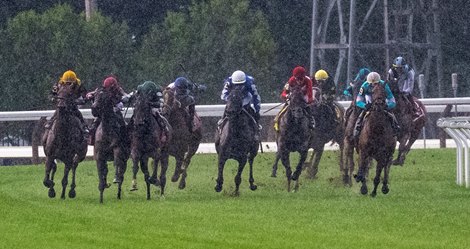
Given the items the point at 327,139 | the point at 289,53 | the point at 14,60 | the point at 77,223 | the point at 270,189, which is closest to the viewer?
the point at 77,223

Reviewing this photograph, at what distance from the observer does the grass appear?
1378 cm

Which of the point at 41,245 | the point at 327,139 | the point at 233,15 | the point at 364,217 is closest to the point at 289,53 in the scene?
the point at 233,15

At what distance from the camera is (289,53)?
41812 millimetres

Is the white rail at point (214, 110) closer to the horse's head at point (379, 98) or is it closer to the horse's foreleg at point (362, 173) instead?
the horse's foreleg at point (362, 173)

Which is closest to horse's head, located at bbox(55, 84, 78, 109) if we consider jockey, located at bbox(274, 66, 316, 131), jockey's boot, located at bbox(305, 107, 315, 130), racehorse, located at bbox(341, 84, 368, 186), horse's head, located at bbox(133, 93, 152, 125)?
horse's head, located at bbox(133, 93, 152, 125)

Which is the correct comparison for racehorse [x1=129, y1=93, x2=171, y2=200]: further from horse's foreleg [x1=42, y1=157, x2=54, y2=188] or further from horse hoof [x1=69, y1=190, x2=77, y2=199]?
horse's foreleg [x1=42, y1=157, x2=54, y2=188]

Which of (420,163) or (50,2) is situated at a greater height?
(50,2)

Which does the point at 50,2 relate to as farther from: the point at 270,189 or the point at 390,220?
the point at 390,220

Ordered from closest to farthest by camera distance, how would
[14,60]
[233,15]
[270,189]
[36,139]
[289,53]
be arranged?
[270,189], [36,139], [14,60], [233,15], [289,53]

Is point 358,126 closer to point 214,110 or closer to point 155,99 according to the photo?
point 155,99

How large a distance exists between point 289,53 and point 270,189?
21.1m

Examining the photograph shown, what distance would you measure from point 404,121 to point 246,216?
7.22m

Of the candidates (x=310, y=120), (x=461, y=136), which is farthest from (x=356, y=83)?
(x=461, y=136)

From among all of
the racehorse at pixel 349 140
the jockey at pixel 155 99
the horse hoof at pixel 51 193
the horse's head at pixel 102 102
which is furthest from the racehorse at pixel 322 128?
the horse hoof at pixel 51 193
